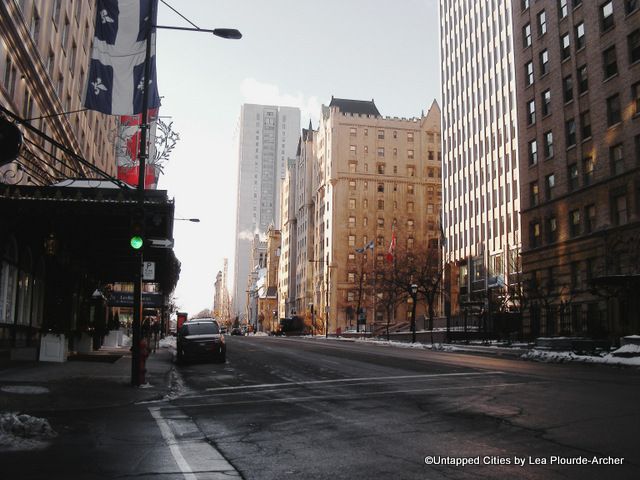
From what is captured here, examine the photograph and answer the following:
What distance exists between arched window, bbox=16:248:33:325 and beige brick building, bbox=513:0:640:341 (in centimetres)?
2720

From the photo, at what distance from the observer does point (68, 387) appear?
15.0 m

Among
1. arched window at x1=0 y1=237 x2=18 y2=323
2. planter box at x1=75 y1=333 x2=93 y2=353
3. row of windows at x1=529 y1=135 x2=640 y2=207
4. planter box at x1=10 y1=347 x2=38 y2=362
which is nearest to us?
arched window at x1=0 y1=237 x2=18 y2=323

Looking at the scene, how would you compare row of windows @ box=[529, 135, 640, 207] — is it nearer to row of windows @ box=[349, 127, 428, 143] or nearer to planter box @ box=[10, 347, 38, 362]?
planter box @ box=[10, 347, 38, 362]

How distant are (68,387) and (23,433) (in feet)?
21.9

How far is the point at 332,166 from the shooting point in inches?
4938

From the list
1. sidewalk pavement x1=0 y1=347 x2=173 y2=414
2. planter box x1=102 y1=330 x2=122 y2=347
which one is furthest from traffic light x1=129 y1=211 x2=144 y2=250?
planter box x1=102 y1=330 x2=122 y2=347

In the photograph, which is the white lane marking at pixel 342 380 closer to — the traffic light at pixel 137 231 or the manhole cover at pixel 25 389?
the manhole cover at pixel 25 389

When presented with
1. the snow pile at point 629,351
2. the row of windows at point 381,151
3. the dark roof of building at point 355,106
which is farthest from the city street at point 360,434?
the dark roof of building at point 355,106

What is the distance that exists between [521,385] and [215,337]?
15.0 meters

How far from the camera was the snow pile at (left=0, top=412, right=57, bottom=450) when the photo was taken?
8.05 meters

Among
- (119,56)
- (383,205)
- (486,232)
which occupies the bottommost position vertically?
(119,56)

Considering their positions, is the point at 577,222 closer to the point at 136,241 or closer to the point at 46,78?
the point at 46,78

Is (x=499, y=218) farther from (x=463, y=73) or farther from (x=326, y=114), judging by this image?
(x=326, y=114)

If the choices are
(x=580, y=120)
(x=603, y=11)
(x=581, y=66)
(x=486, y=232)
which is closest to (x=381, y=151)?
(x=486, y=232)
